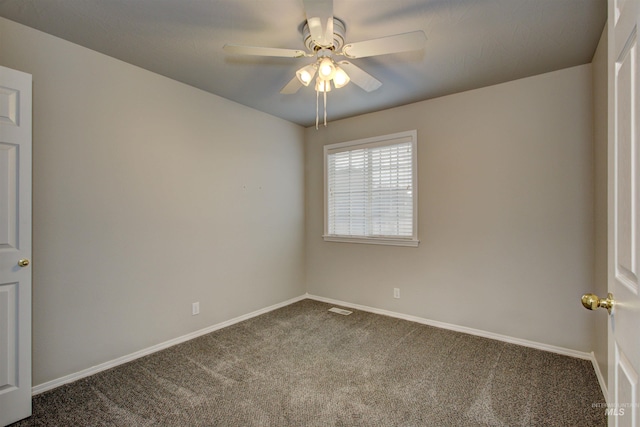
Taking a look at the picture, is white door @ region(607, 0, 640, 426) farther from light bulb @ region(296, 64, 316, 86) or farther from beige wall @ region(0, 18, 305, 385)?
beige wall @ region(0, 18, 305, 385)

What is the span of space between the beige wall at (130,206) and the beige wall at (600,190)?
3204mm

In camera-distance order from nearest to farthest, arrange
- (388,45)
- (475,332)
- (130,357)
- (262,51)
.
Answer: (388,45) < (262,51) < (130,357) < (475,332)

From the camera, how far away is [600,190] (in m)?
2.30

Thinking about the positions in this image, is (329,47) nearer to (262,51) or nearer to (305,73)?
(305,73)

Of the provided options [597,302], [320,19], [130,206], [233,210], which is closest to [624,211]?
[597,302]

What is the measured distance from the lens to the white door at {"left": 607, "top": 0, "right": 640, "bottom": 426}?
75 cm

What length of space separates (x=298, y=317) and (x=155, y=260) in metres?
1.72

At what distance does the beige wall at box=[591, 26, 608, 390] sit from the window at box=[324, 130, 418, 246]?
5.03 ft

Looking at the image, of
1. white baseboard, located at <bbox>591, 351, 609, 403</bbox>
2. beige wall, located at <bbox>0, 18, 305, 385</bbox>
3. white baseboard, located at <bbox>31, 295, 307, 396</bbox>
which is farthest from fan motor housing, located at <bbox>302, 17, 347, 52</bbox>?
white baseboard, located at <bbox>591, 351, 609, 403</bbox>

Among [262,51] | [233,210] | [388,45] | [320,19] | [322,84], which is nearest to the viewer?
[320,19]

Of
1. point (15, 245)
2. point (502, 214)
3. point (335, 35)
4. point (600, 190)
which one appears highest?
point (335, 35)

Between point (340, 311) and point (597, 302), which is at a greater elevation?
point (597, 302)

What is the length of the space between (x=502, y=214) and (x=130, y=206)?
11.3 feet

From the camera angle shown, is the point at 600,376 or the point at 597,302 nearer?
the point at 597,302
